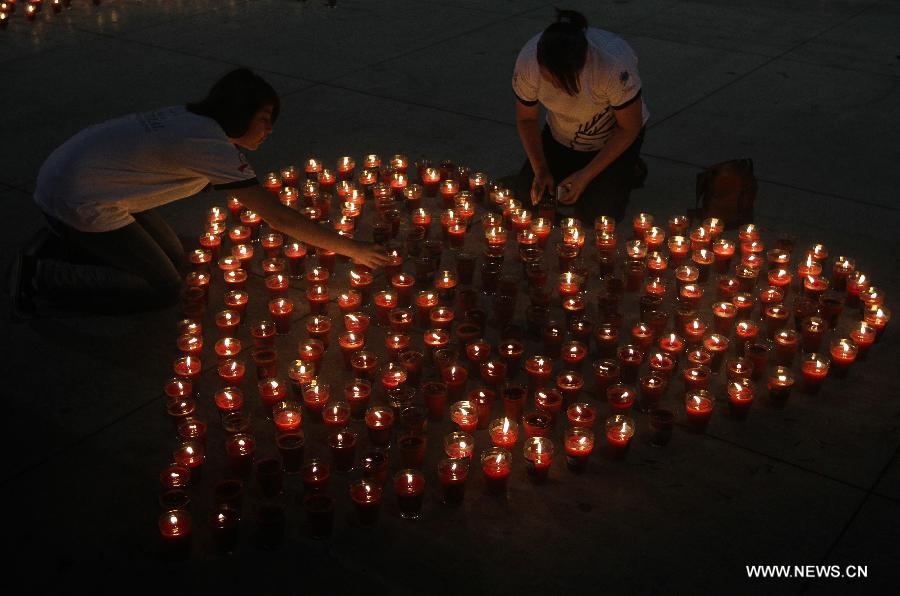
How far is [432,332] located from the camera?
3857 mm

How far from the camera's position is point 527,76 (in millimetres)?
4758

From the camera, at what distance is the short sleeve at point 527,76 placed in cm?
470

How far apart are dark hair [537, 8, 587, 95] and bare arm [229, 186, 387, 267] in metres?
1.13

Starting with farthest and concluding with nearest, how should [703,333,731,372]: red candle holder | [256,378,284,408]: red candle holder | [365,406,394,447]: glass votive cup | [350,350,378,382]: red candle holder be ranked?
1. [703,333,731,372]: red candle holder
2. [350,350,378,382]: red candle holder
3. [256,378,284,408]: red candle holder
4. [365,406,394,447]: glass votive cup

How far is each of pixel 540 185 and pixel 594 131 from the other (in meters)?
0.41

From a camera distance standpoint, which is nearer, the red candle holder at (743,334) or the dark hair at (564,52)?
the red candle holder at (743,334)

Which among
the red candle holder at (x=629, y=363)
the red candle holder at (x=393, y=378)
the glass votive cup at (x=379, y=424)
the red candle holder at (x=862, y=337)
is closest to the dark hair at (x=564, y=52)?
the red candle holder at (x=629, y=363)

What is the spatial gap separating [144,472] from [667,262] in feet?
8.79

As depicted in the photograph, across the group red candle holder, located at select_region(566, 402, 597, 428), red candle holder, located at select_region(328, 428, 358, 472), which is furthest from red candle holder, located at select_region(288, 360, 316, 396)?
red candle holder, located at select_region(566, 402, 597, 428)

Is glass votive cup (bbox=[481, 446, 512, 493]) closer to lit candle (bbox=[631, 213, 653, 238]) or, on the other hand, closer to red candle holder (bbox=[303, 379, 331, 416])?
red candle holder (bbox=[303, 379, 331, 416])

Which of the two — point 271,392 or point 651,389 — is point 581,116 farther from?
point 271,392

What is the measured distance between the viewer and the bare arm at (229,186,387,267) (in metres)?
3.81

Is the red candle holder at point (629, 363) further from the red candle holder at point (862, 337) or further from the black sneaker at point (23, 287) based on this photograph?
the black sneaker at point (23, 287)

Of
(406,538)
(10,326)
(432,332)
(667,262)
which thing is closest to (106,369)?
(10,326)
